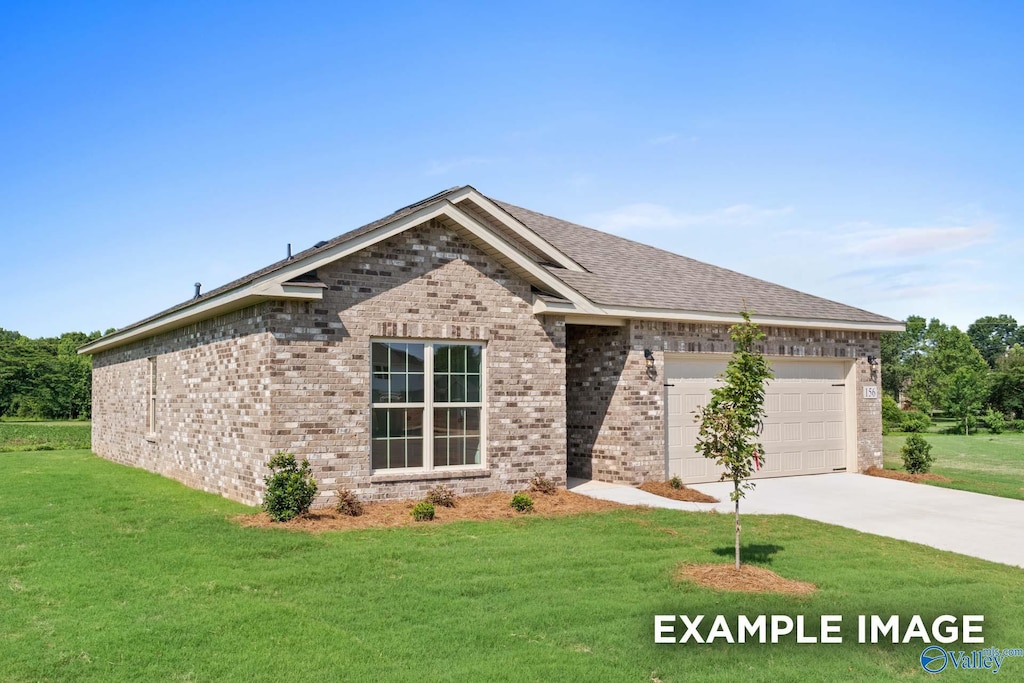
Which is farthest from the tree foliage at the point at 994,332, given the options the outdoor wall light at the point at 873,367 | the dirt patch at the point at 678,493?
the dirt patch at the point at 678,493

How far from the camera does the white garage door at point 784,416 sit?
50.7 ft

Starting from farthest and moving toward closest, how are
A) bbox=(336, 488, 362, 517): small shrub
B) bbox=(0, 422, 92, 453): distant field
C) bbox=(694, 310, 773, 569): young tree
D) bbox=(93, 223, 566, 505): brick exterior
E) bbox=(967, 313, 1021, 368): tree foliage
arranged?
1. bbox=(967, 313, 1021, 368): tree foliage
2. bbox=(0, 422, 92, 453): distant field
3. bbox=(93, 223, 566, 505): brick exterior
4. bbox=(336, 488, 362, 517): small shrub
5. bbox=(694, 310, 773, 569): young tree

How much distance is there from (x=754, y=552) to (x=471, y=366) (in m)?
5.69

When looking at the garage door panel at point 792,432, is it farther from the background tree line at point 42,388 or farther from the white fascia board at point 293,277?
the background tree line at point 42,388

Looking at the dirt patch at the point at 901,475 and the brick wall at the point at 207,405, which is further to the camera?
the dirt patch at the point at 901,475

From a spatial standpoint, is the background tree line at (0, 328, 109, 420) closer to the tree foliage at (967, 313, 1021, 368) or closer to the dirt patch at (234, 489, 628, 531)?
the dirt patch at (234, 489, 628, 531)

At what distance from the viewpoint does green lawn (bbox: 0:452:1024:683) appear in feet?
18.7

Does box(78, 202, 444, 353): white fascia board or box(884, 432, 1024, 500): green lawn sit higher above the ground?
box(78, 202, 444, 353): white fascia board

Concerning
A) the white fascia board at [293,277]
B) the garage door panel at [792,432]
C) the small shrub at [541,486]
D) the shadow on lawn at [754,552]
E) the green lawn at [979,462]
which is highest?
the white fascia board at [293,277]

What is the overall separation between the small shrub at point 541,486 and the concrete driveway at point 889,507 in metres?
0.75


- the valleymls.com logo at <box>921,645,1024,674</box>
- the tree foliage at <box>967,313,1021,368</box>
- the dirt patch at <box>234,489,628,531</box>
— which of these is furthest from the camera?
the tree foliage at <box>967,313,1021,368</box>

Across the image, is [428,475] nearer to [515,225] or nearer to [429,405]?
[429,405]

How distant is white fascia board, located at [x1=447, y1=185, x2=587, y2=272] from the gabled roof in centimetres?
2

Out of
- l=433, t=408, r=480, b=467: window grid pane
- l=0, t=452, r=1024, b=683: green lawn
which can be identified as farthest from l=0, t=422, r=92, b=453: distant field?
l=433, t=408, r=480, b=467: window grid pane
